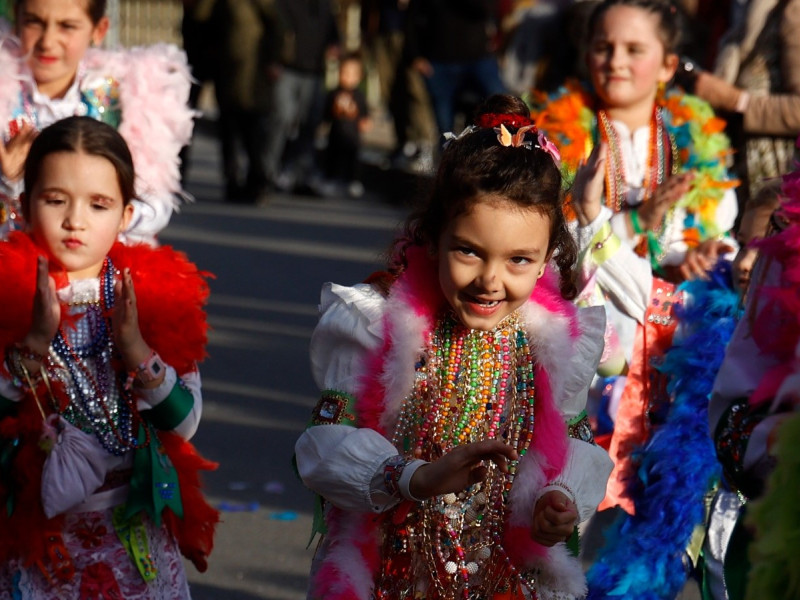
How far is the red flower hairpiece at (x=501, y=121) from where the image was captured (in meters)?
2.92

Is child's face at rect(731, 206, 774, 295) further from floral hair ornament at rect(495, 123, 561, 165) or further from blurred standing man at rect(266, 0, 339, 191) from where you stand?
blurred standing man at rect(266, 0, 339, 191)

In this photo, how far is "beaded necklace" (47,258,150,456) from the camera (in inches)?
135

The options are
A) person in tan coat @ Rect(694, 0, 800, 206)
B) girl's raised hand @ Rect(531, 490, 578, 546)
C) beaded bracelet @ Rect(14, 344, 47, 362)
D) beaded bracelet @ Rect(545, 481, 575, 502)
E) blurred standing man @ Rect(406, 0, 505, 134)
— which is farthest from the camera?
blurred standing man @ Rect(406, 0, 505, 134)

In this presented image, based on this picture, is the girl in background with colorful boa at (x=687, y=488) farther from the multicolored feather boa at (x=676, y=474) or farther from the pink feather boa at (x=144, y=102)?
the pink feather boa at (x=144, y=102)

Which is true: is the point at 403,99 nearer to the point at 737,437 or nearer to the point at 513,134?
the point at 513,134

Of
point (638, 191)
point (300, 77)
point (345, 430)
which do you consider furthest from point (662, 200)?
point (300, 77)

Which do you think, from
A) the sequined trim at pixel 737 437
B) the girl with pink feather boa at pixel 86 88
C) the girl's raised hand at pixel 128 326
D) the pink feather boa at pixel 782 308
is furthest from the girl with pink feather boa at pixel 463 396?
the girl with pink feather boa at pixel 86 88

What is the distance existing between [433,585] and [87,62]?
96.6 inches

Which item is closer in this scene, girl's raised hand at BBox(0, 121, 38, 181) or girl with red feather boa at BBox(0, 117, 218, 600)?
girl with red feather boa at BBox(0, 117, 218, 600)

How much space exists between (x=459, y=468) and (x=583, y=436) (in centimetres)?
47

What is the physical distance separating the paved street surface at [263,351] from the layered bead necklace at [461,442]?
0.38 meters

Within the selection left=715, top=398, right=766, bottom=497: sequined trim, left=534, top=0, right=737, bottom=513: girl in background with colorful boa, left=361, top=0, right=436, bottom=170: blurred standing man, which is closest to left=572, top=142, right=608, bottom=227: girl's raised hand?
left=534, top=0, right=737, bottom=513: girl in background with colorful boa

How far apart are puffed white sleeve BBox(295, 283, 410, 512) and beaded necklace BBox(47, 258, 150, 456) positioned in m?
0.73

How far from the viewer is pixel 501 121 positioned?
2924 mm
